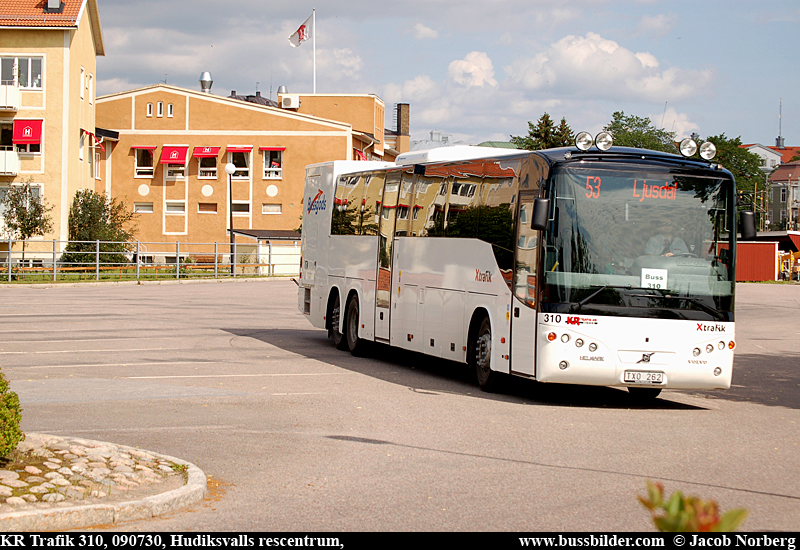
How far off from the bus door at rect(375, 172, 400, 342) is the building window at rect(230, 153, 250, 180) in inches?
2077

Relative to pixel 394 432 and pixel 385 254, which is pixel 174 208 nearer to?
pixel 385 254

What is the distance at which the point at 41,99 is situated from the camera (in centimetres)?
5125

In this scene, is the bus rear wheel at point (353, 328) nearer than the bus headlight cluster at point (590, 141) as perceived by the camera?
No

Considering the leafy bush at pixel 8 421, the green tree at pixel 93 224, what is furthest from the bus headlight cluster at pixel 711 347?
the green tree at pixel 93 224

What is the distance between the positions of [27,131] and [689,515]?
53.1m

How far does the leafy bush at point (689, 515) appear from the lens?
7.33 ft

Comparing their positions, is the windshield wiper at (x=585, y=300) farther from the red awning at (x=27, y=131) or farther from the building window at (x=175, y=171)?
the building window at (x=175, y=171)

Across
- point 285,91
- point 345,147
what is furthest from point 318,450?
point 285,91

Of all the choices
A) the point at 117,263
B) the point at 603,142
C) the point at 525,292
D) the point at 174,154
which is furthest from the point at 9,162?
the point at 603,142

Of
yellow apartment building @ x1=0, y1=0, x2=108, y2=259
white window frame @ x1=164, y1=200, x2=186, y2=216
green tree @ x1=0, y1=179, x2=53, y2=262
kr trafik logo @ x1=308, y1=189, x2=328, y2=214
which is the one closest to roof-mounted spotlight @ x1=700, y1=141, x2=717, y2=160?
kr trafik logo @ x1=308, y1=189, x2=328, y2=214

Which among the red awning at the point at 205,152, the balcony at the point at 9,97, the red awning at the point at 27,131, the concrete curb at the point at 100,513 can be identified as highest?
the balcony at the point at 9,97

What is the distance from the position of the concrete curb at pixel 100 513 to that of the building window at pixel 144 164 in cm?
6416

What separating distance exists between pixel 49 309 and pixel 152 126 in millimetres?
44128

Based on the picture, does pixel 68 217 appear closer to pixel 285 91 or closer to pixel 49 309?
pixel 49 309
